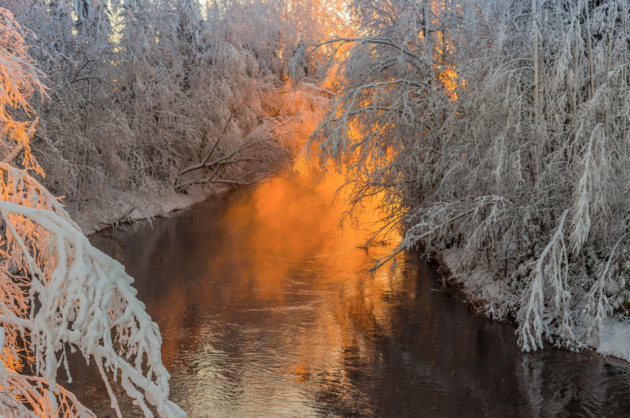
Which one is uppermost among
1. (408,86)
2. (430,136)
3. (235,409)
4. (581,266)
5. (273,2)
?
(273,2)

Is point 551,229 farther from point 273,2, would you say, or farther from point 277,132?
point 273,2

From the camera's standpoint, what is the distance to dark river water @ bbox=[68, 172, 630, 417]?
943 centimetres

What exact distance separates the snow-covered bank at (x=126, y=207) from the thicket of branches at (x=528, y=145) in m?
10.3

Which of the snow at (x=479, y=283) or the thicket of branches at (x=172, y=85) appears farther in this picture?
the thicket of branches at (x=172, y=85)

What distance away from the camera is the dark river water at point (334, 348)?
9.43 m

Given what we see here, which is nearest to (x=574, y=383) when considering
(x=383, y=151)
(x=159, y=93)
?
(x=383, y=151)

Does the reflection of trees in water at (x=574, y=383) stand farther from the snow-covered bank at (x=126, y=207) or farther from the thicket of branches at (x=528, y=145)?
the snow-covered bank at (x=126, y=207)

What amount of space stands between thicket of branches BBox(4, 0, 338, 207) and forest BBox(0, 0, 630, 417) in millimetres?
139

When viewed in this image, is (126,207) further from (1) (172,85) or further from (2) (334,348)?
(2) (334,348)

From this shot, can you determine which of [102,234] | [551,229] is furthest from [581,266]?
[102,234]

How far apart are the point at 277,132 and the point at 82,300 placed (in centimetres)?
2672

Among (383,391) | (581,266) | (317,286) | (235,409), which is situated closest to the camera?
(235,409)

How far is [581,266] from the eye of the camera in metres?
12.2

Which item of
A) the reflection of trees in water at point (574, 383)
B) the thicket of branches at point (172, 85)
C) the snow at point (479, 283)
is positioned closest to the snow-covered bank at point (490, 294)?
the snow at point (479, 283)
